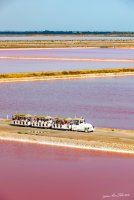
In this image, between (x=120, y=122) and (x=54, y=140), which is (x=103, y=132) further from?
(x=120, y=122)

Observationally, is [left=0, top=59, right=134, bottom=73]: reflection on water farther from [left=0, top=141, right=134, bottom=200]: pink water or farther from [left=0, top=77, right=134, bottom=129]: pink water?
[left=0, top=141, right=134, bottom=200]: pink water

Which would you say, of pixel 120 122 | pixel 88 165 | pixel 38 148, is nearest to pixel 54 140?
pixel 38 148

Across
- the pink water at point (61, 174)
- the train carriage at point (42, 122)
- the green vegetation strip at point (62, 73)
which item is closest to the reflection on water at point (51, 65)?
the green vegetation strip at point (62, 73)

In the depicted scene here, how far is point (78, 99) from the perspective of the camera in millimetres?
47062

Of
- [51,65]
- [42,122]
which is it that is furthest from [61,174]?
[51,65]

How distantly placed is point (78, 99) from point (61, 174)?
24.0 metres

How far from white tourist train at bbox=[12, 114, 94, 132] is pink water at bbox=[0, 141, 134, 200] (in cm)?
318

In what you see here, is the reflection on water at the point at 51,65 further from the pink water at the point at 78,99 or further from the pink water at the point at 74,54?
the pink water at the point at 78,99

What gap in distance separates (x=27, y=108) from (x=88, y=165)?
55.0ft

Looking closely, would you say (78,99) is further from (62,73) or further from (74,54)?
(74,54)

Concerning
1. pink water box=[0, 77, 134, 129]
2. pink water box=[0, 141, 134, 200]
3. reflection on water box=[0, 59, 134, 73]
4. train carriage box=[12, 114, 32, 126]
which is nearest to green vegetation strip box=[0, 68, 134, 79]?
pink water box=[0, 77, 134, 129]

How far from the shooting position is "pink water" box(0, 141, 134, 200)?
20.9 metres

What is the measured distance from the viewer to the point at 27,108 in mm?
40969

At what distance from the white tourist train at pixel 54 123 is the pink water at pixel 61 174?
3.18 meters
